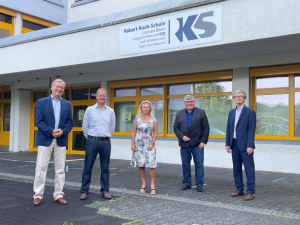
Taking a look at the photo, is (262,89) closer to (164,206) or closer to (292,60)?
(292,60)

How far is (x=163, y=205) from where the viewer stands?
511cm

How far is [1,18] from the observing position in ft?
50.9

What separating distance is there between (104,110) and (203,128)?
6.71ft

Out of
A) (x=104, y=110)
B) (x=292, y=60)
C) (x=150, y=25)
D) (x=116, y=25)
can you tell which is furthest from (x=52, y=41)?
(x=292, y=60)

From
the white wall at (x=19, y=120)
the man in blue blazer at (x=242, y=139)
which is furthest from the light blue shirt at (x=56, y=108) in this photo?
the white wall at (x=19, y=120)

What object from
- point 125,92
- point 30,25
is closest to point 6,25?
point 30,25

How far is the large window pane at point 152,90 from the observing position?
11.5 m

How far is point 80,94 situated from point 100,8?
3.87 metres

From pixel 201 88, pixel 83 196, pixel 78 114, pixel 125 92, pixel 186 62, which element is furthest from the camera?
pixel 78 114

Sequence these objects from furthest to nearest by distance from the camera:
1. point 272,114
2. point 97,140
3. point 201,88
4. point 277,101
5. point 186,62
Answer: point 201,88 → point 186,62 → point 272,114 → point 277,101 → point 97,140

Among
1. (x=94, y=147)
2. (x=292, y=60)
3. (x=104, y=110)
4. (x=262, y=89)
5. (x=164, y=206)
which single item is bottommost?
(x=164, y=206)

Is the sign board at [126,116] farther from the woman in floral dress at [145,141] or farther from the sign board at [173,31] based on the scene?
the woman in floral dress at [145,141]

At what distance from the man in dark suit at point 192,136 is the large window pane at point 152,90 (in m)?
4.89

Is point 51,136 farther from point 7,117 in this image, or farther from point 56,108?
point 7,117
